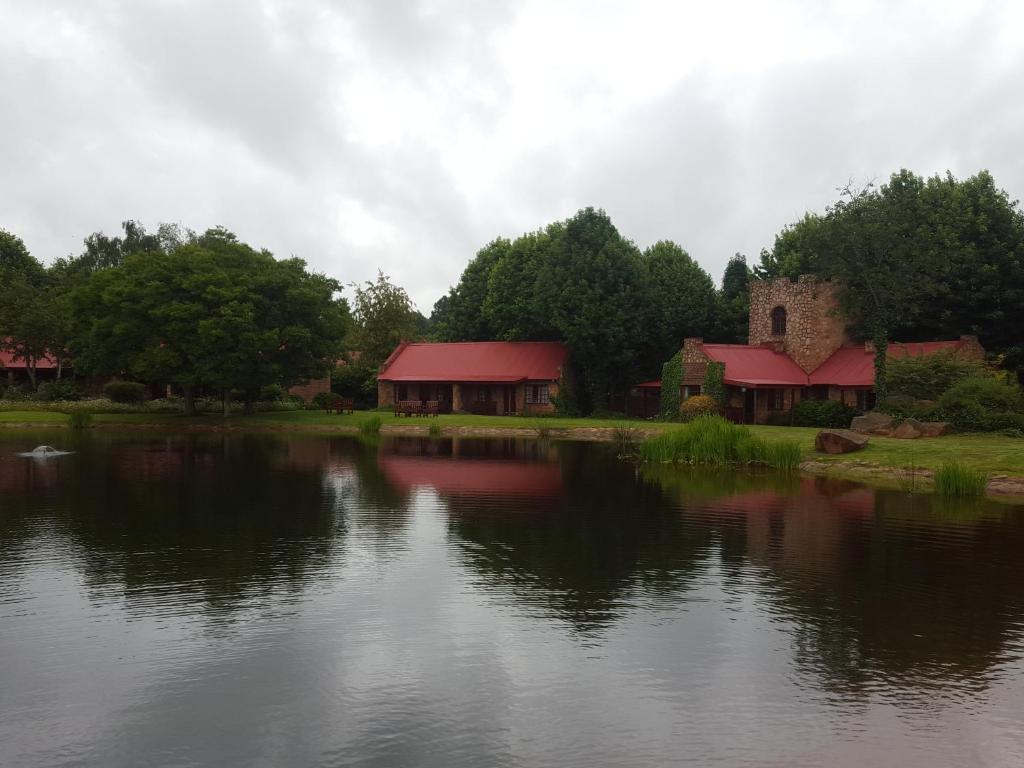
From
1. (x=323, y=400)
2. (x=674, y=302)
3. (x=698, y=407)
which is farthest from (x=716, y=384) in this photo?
(x=323, y=400)

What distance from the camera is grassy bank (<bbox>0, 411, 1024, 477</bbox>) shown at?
1182 inches

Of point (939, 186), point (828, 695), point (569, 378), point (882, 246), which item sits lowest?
point (828, 695)

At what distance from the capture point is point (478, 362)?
2547 inches

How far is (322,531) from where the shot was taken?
18.4 m

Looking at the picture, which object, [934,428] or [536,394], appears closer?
[934,428]

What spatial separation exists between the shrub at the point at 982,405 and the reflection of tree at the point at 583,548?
18727 millimetres

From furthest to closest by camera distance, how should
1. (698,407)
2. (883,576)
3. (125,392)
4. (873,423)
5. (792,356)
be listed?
(125,392)
(792,356)
(698,407)
(873,423)
(883,576)

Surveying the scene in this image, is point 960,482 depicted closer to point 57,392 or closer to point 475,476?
point 475,476

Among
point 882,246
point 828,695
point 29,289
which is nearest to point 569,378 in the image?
point 882,246

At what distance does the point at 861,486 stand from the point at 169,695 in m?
23.9

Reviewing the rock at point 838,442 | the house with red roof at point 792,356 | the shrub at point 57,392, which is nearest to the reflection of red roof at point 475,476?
the rock at point 838,442

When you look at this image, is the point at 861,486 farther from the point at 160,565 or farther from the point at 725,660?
the point at 160,565

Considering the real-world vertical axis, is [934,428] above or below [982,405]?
below

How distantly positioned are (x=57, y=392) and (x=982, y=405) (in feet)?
201
